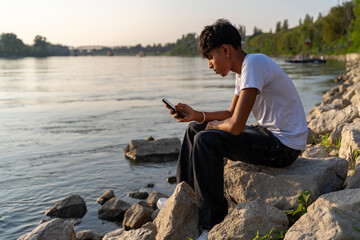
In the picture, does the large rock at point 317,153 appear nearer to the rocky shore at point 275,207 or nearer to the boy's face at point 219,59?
the rocky shore at point 275,207

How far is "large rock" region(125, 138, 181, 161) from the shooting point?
30.6ft

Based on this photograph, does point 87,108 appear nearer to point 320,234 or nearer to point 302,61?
point 320,234

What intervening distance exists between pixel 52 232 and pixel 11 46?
562 ft

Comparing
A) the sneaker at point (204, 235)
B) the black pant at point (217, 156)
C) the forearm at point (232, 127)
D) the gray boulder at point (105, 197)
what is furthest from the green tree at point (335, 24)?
the sneaker at point (204, 235)

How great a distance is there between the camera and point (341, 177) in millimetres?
3947

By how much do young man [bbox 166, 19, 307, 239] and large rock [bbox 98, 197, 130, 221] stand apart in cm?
256

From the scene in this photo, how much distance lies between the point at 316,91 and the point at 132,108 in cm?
1192

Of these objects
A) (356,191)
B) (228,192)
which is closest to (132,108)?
(228,192)

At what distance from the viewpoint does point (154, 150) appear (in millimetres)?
9438

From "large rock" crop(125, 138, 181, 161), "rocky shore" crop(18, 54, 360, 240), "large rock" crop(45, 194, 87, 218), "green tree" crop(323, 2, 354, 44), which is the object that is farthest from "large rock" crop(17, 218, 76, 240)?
"green tree" crop(323, 2, 354, 44)

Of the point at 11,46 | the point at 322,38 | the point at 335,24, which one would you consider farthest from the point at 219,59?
the point at 11,46

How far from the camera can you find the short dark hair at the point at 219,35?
3498mm

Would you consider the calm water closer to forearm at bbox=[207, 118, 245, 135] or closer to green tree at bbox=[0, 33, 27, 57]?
forearm at bbox=[207, 118, 245, 135]

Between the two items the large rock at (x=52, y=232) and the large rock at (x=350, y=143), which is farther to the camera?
the large rock at (x=350, y=143)
